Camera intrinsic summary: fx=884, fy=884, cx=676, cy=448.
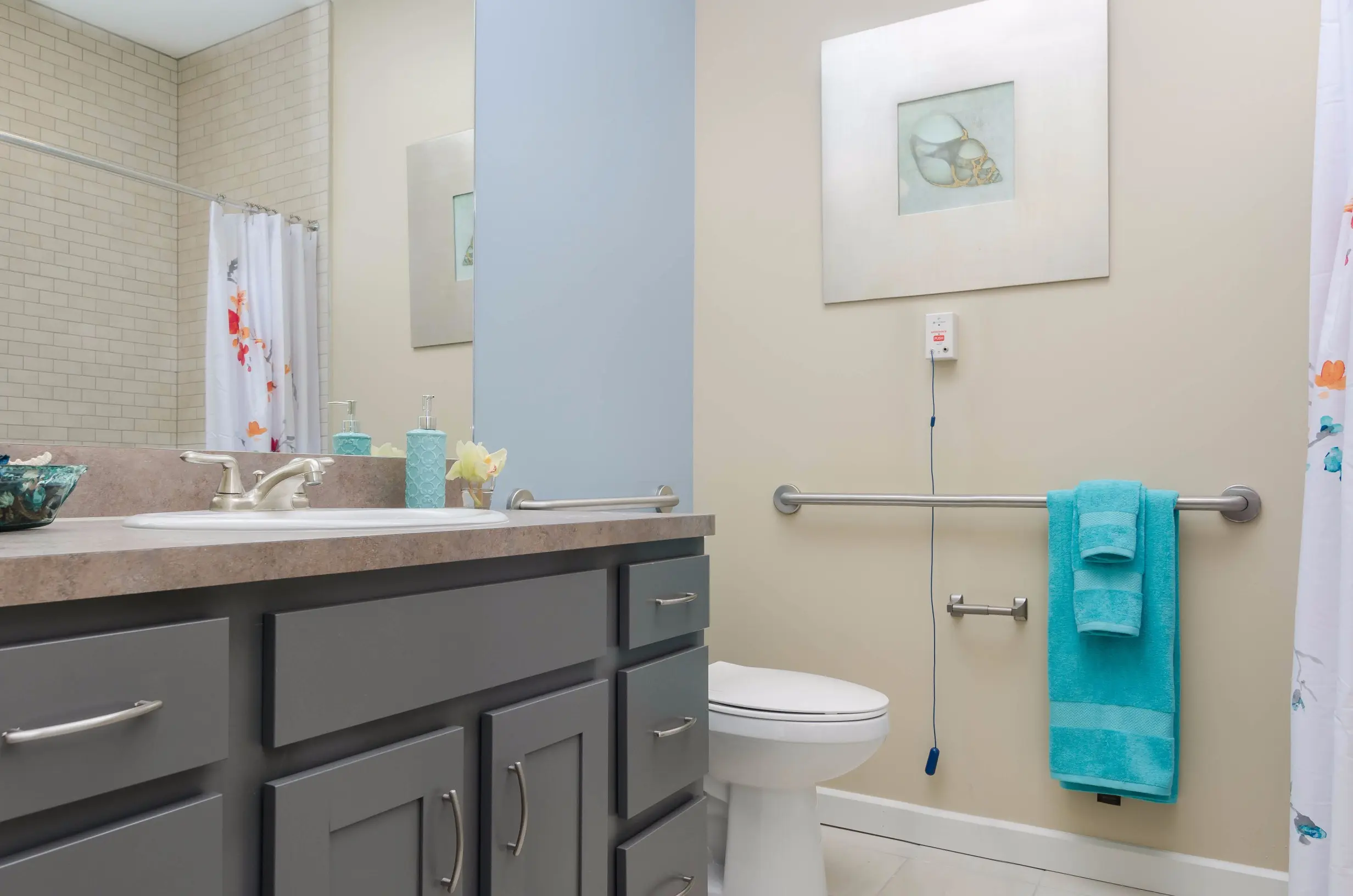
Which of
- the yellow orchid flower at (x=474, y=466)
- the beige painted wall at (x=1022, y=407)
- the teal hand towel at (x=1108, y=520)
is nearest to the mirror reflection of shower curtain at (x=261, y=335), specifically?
the yellow orchid flower at (x=474, y=466)

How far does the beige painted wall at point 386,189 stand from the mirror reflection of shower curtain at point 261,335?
0.06 metres

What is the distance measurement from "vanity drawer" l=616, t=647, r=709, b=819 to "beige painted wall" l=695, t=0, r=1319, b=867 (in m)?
0.89

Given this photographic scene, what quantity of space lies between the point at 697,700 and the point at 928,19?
174 centimetres

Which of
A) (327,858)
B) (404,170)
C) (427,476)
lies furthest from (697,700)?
(404,170)

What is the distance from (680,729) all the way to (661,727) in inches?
1.8

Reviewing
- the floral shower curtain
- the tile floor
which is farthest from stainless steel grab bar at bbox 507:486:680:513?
the floral shower curtain

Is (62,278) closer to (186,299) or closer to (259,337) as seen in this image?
(186,299)

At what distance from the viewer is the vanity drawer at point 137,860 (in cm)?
61

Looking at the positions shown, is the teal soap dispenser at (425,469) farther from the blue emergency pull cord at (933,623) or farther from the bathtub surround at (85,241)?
the blue emergency pull cord at (933,623)

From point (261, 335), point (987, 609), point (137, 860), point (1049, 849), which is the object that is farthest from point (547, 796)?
point (1049, 849)

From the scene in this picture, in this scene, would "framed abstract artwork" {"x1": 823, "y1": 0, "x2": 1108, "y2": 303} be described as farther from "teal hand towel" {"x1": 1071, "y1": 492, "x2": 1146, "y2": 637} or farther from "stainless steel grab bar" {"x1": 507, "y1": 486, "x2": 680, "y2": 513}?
"stainless steel grab bar" {"x1": 507, "y1": 486, "x2": 680, "y2": 513}

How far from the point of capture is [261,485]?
119cm

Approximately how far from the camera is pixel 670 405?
96.1 inches

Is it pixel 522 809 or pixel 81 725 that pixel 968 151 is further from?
pixel 81 725
